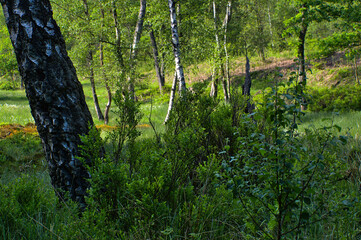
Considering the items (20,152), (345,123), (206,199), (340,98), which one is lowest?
(340,98)

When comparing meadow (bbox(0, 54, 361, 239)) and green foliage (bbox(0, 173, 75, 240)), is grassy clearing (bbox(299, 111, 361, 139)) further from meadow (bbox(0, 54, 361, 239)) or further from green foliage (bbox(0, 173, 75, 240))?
green foliage (bbox(0, 173, 75, 240))

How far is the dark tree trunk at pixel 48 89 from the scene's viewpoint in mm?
2816

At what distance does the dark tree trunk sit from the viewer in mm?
2816

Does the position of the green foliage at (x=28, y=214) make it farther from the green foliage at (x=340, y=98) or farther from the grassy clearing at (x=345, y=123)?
the green foliage at (x=340, y=98)

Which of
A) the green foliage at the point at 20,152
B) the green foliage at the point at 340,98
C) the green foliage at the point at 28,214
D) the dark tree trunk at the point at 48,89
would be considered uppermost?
the dark tree trunk at the point at 48,89

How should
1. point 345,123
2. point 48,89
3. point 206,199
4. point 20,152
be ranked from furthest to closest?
point 345,123 < point 20,152 < point 48,89 < point 206,199

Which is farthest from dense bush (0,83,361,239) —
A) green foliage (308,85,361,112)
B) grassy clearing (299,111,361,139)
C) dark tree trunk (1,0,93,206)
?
green foliage (308,85,361,112)

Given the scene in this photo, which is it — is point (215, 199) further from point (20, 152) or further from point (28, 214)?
point (20, 152)

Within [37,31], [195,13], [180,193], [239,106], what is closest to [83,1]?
[195,13]

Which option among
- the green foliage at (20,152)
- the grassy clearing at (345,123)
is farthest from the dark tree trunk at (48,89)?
the grassy clearing at (345,123)

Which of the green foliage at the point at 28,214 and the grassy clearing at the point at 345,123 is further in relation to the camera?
the grassy clearing at the point at 345,123

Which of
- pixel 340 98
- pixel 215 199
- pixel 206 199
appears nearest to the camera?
pixel 206 199

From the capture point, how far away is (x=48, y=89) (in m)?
2.82

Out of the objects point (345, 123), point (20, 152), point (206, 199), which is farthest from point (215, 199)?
point (345, 123)
